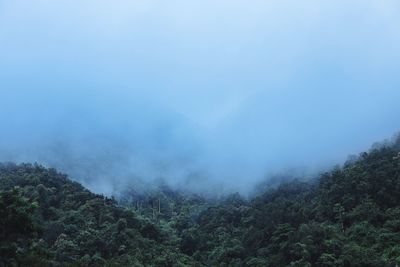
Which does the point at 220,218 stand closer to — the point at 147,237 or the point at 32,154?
the point at 147,237

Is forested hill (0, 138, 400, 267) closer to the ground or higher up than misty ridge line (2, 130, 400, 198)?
closer to the ground

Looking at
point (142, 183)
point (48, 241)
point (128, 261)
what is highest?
point (142, 183)

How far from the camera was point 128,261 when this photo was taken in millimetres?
40438

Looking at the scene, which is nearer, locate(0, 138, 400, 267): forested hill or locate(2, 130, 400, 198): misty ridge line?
locate(0, 138, 400, 267): forested hill

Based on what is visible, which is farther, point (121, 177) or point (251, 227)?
point (121, 177)

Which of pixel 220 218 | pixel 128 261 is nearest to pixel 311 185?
pixel 220 218

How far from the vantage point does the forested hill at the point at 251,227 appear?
39.2 m

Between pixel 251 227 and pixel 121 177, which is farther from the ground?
pixel 121 177

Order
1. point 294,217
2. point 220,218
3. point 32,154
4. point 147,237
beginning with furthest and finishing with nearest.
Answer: point 32,154 → point 220,218 → point 147,237 → point 294,217

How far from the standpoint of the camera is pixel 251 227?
52.0 m

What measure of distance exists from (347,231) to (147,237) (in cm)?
1984

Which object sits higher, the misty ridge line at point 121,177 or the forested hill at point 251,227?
the misty ridge line at point 121,177

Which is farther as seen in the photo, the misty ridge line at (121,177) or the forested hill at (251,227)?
the misty ridge line at (121,177)

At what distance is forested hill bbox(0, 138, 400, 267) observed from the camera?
39.2 m
